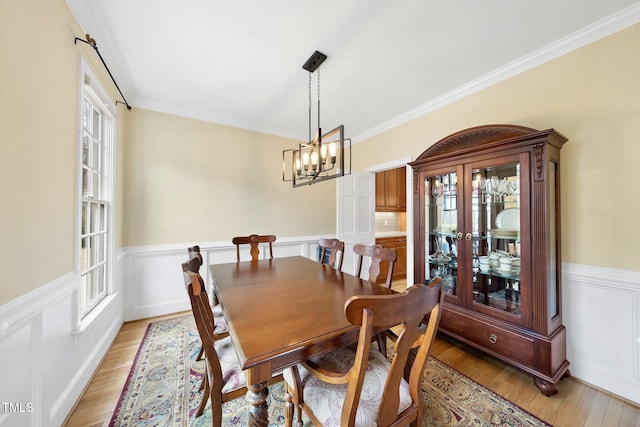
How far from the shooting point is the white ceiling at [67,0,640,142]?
1546mm

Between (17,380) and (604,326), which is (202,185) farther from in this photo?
(604,326)

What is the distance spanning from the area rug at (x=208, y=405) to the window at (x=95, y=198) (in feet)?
2.44

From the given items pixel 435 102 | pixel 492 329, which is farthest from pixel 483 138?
pixel 492 329

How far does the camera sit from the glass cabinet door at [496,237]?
6.16 ft

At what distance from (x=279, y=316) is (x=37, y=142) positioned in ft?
4.94

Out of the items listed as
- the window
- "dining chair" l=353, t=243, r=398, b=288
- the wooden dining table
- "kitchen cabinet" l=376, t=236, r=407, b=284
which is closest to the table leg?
the wooden dining table

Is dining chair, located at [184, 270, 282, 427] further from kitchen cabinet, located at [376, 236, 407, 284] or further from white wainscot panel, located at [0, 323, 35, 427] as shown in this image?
kitchen cabinet, located at [376, 236, 407, 284]

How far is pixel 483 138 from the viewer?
7.11 feet

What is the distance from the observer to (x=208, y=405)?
152cm

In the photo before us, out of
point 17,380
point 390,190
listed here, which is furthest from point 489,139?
point 17,380

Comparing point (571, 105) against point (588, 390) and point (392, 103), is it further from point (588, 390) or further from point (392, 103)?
point (588, 390)

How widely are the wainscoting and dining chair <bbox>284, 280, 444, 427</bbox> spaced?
119 centimetres

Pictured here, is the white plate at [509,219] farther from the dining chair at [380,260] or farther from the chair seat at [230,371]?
the chair seat at [230,371]

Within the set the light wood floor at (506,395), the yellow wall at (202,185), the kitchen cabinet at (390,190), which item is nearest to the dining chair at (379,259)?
the light wood floor at (506,395)
